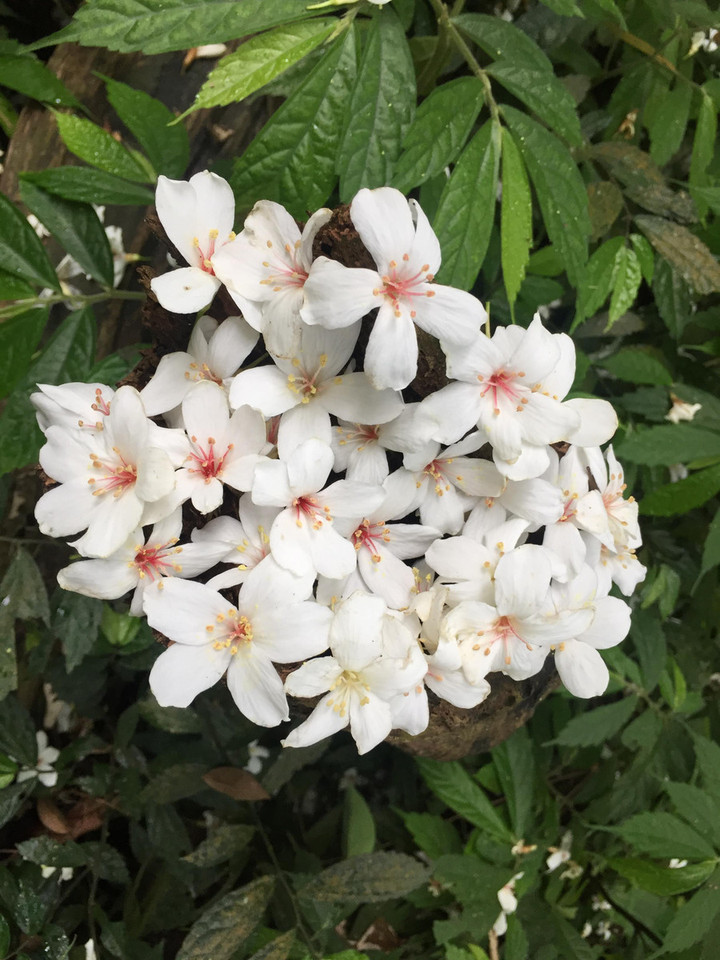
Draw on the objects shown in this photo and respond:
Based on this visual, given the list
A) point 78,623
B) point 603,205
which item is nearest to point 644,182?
point 603,205

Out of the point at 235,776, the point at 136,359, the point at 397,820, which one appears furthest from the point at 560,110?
the point at 397,820

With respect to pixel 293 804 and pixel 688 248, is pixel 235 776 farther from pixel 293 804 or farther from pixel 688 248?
pixel 688 248

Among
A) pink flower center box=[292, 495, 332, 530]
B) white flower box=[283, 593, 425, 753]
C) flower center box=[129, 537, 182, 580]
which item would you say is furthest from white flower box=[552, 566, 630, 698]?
flower center box=[129, 537, 182, 580]

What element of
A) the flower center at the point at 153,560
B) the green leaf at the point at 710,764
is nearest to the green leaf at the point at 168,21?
the flower center at the point at 153,560

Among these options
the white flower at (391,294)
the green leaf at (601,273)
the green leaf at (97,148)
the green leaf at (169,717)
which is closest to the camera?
the white flower at (391,294)

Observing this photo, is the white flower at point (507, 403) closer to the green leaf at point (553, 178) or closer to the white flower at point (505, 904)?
the green leaf at point (553, 178)

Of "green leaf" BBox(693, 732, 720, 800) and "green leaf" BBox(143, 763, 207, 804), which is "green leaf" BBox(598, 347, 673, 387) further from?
"green leaf" BBox(143, 763, 207, 804)
